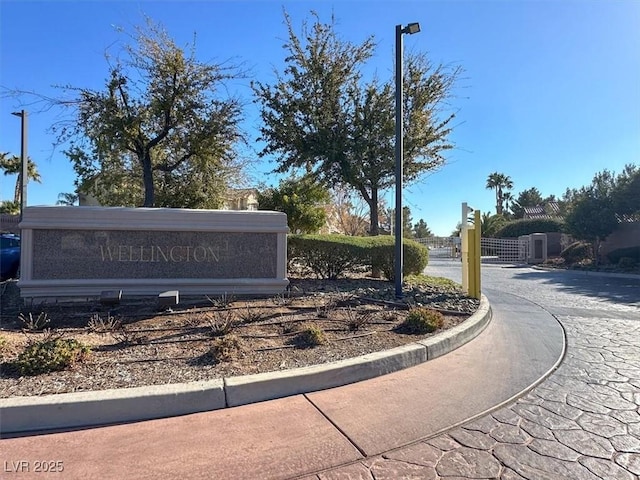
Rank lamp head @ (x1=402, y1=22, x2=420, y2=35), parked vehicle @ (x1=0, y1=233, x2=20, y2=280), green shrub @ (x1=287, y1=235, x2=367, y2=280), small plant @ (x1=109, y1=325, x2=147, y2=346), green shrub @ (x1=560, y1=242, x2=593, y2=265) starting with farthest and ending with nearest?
green shrub @ (x1=560, y1=242, x2=593, y2=265), parked vehicle @ (x1=0, y1=233, x2=20, y2=280), green shrub @ (x1=287, y1=235, x2=367, y2=280), lamp head @ (x1=402, y1=22, x2=420, y2=35), small plant @ (x1=109, y1=325, x2=147, y2=346)

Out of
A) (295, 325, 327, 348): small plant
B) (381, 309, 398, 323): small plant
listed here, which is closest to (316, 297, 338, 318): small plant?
(381, 309, 398, 323): small plant

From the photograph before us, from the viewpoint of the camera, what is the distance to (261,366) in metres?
4.29

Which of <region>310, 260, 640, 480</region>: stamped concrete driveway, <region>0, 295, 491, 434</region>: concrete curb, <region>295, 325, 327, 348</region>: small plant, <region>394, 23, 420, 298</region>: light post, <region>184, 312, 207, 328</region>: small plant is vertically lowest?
<region>310, 260, 640, 480</region>: stamped concrete driveway

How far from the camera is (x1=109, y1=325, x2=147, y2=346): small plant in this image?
4842mm

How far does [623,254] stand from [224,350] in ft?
78.2

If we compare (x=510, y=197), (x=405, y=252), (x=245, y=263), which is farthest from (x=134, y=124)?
(x=510, y=197)

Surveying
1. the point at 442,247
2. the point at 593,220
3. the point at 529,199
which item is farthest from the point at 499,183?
the point at 593,220

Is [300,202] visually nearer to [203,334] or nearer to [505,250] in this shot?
[203,334]

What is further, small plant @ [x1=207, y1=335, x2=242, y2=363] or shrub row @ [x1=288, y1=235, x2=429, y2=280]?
shrub row @ [x1=288, y1=235, x2=429, y2=280]

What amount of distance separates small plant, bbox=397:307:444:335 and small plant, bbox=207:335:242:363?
7.88 feet

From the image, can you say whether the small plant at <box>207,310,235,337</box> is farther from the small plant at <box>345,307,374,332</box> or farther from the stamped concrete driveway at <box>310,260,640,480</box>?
the stamped concrete driveway at <box>310,260,640,480</box>

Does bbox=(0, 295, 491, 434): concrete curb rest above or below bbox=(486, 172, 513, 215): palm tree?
below

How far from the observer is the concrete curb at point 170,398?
326 cm

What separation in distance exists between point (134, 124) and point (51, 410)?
9.23 m
